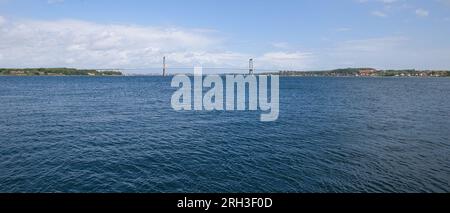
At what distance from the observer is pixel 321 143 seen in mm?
34562

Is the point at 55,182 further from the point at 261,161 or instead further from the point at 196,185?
the point at 261,161

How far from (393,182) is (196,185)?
14.3m

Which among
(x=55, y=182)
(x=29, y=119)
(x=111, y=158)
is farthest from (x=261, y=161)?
(x=29, y=119)

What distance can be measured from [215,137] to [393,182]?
19345 millimetres

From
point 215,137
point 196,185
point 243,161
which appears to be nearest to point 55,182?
point 196,185

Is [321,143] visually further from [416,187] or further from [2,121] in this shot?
[2,121]

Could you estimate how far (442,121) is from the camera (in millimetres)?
49438
